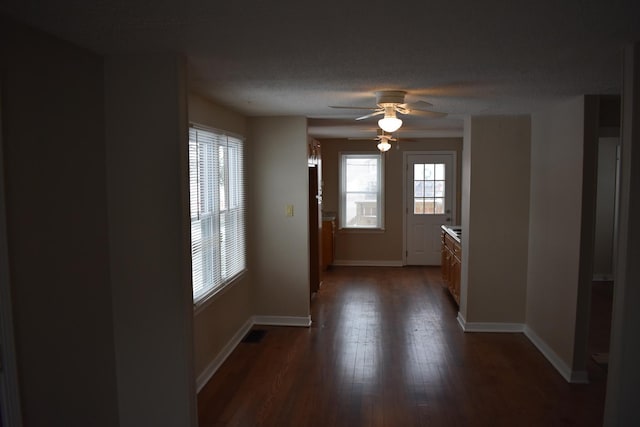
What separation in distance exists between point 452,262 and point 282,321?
2347 millimetres

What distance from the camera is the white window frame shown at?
8469 millimetres

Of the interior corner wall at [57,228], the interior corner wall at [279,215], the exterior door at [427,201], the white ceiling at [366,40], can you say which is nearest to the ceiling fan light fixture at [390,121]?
the white ceiling at [366,40]

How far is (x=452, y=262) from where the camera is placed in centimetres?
618

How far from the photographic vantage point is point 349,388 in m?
3.77

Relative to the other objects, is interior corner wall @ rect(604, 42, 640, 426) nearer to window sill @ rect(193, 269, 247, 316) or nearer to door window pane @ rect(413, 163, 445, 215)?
window sill @ rect(193, 269, 247, 316)

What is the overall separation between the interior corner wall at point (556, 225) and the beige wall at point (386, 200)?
11.6ft

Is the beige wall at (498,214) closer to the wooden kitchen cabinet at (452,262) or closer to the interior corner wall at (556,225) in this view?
the interior corner wall at (556,225)

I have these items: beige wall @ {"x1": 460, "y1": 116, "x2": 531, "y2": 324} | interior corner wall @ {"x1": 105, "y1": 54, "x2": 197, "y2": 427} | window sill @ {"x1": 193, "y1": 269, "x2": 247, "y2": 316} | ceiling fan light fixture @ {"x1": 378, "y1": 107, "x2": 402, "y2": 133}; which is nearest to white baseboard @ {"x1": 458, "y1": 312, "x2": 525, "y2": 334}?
beige wall @ {"x1": 460, "y1": 116, "x2": 531, "y2": 324}

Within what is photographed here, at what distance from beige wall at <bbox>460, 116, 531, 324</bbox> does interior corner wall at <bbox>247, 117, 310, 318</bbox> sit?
1757mm

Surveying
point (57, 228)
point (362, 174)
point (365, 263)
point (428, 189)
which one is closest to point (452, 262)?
point (428, 189)

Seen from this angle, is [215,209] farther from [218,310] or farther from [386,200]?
[386,200]

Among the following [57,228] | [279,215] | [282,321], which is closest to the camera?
[57,228]

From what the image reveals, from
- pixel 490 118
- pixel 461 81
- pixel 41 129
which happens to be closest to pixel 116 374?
pixel 41 129

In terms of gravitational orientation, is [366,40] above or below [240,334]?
above
